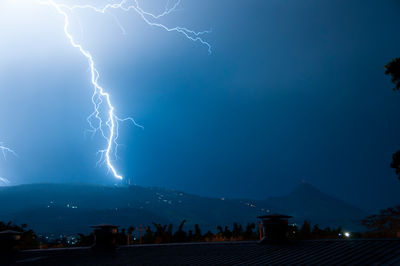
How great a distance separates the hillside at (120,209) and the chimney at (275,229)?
114 m

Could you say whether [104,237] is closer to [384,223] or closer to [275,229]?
[275,229]

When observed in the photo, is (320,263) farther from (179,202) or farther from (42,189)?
(42,189)

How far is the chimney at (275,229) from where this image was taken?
39.0 feet

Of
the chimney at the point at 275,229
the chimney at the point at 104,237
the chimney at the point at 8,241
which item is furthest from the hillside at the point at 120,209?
the chimney at the point at 275,229

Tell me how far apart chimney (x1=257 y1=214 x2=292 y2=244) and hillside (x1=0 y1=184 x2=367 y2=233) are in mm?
113558

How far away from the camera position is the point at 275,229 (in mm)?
11969

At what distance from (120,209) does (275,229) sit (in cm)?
13345

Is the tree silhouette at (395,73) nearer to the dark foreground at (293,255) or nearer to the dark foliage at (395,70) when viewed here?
the dark foliage at (395,70)

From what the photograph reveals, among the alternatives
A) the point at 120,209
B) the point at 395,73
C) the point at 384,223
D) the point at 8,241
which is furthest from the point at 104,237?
the point at 120,209

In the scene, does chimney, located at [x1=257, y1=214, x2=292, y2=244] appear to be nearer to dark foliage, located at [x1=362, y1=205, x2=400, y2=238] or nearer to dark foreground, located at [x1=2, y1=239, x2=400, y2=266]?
dark foreground, located at [x1=2, y1=239, x2=400, y2=266]

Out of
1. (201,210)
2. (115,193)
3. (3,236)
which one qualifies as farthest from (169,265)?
(115,193)

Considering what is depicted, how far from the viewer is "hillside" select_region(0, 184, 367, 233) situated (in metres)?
127

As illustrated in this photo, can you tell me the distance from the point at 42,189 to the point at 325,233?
186 m

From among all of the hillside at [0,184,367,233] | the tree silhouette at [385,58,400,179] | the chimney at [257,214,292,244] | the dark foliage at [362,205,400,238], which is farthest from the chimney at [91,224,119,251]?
the hillside at [0,184,367,233]
